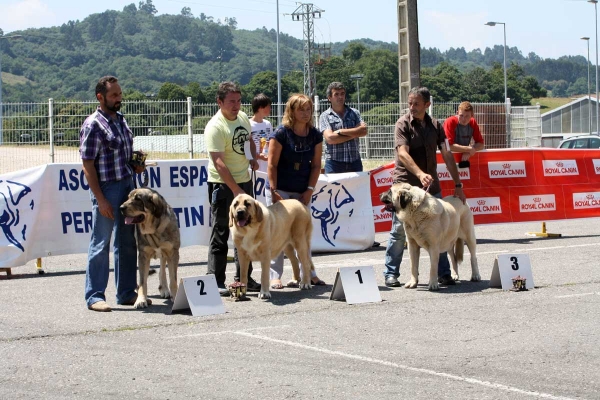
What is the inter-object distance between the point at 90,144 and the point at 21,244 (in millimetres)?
3724

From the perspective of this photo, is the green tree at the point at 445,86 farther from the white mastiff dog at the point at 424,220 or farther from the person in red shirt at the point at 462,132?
the white mastiff dog at the point at 424,220

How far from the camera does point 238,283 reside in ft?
30.5

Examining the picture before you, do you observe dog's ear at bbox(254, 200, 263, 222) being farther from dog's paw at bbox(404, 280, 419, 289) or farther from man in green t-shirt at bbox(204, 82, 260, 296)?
dog's paw at bbox(404, 280, 419, 289)

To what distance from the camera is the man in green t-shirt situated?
9383mm

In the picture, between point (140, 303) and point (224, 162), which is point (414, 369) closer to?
point (140, 303)

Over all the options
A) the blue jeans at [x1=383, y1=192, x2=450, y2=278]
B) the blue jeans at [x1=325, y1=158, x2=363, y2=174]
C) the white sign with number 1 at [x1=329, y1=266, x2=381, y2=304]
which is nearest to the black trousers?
the white sign with number 1 at [x1=329, y1=266, x2=381, y2=304]

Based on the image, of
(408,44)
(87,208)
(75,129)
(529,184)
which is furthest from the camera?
(75,129)

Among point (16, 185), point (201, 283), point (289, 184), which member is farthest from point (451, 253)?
point (16, 185)

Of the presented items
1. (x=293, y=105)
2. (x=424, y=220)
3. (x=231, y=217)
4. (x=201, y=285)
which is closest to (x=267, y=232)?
(x=231, y=217)

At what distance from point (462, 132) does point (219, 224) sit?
580cm

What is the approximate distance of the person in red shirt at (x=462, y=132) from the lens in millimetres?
14031

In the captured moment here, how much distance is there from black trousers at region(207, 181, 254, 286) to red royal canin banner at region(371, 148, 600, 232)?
5.48 metres

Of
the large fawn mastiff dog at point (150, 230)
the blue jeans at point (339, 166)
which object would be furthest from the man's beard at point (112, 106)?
the blue jeans at point (339, 166)

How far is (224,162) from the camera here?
9500mm
